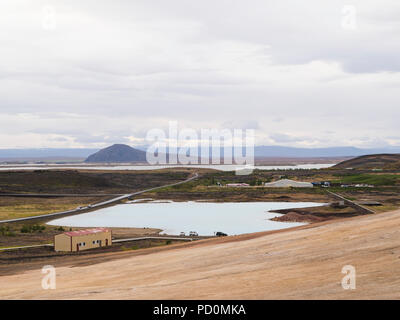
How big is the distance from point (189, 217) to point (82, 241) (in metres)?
29.1

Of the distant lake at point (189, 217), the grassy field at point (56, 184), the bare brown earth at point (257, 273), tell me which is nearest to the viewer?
the bare brown earth at point (257, 273)

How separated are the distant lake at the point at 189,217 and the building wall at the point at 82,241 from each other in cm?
1194

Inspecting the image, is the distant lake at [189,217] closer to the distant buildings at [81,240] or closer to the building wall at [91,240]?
the building wall at [91,240]

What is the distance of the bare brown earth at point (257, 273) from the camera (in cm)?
1376

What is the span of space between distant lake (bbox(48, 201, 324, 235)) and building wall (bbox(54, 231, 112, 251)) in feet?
39.2

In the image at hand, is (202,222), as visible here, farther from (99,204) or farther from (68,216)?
(99,204)

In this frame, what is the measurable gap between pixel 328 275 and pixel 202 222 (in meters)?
46.2

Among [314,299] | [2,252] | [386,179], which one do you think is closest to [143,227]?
[2,252]

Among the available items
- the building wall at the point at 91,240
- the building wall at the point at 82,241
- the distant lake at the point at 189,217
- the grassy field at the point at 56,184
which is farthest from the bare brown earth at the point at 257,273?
the grassy field at the point at 56,184

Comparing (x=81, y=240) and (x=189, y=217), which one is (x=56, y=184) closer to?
(x=189, y=217)

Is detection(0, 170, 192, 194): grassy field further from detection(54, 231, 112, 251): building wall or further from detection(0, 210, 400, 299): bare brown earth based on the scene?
detection(0, 210, 400, 299): bare brown earth

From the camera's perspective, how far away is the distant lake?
55.6 metres

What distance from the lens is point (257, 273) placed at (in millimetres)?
16719

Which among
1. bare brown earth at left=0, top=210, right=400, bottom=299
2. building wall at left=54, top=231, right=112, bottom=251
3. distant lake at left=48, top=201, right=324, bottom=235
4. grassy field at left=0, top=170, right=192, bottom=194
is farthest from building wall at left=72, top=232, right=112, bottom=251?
grassy field at left=0, top=170, right=192, bottom=194
